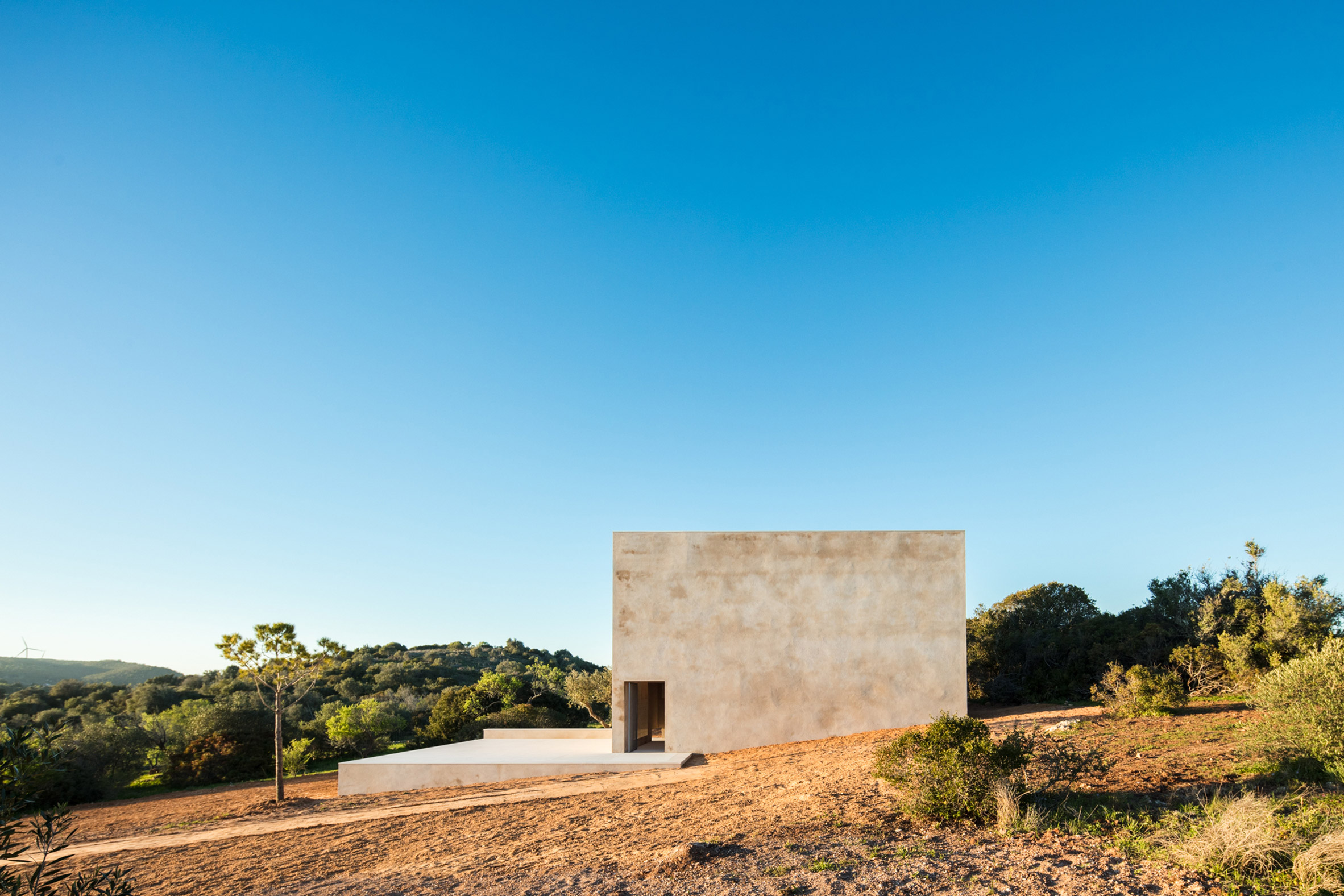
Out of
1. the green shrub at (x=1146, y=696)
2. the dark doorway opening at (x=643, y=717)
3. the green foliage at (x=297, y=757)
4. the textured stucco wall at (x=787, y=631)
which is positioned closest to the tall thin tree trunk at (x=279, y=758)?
the green foliage at (x=297, y=757)

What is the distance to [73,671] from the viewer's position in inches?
2228

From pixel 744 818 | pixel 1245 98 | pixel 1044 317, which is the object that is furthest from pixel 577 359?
pixel 1245 98

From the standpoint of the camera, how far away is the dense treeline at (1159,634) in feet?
52.5

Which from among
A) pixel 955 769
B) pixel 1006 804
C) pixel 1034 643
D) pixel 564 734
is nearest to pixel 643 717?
pixel 564 734

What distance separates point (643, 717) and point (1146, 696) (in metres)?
10.6

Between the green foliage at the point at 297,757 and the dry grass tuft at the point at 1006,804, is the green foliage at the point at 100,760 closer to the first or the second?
the green foliage at the point at 297,757

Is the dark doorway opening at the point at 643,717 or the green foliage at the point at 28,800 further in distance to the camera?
the dark doorway opening at the point at 643,717

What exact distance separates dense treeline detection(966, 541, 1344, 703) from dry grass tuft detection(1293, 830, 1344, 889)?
11927 mm

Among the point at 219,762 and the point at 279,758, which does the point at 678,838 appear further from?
the point at 219,762

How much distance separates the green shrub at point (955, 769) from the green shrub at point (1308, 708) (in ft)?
11.2

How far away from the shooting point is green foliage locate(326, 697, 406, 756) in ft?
71.8

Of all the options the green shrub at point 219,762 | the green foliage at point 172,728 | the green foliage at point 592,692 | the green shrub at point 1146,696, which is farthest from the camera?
the green foliage at point 592,692

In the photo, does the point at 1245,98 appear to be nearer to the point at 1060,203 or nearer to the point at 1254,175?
the point at 1254,175

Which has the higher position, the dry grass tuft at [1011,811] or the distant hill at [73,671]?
the dry grass tuft at [1011,811]
